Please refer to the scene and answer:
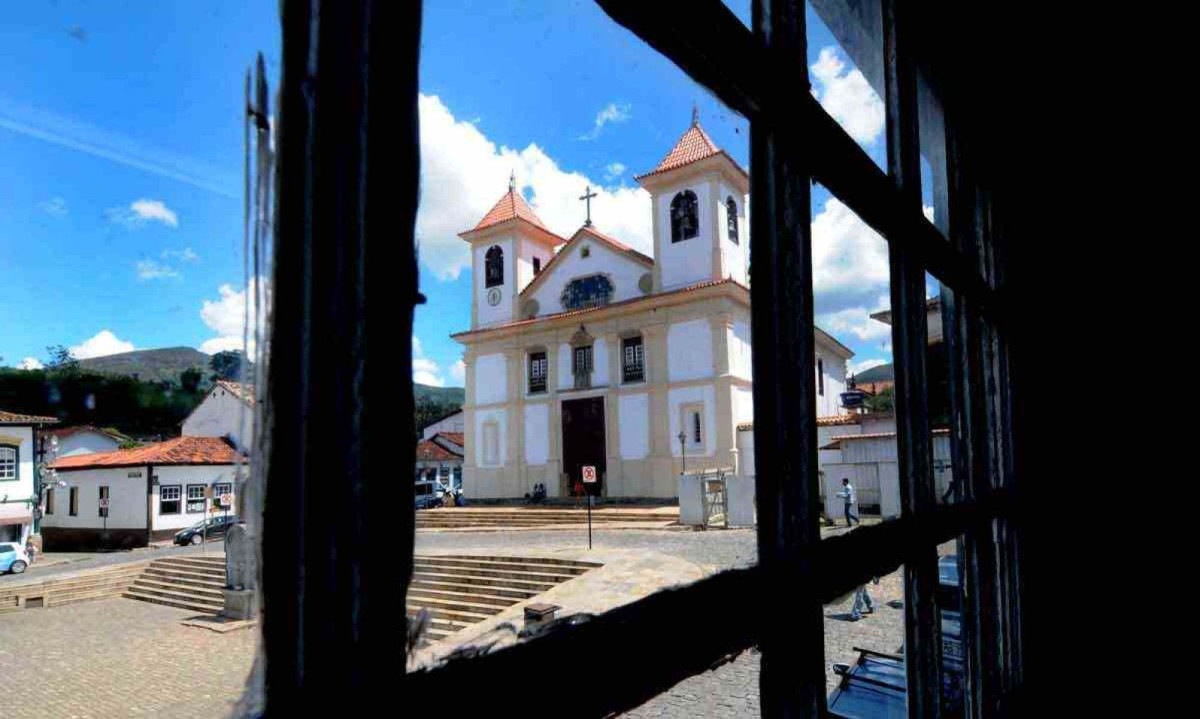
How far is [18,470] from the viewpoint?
2.35ft

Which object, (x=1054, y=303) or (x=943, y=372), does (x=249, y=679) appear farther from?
(x=1054, y=303)

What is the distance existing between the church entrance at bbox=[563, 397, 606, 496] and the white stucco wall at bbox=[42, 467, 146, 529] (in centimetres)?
1417

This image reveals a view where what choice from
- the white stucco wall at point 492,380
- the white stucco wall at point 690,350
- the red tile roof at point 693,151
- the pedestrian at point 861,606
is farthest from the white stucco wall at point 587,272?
the red tile roof at point 693,151

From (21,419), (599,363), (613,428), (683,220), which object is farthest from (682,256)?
(613,428)

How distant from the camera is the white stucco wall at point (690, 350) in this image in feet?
37.2

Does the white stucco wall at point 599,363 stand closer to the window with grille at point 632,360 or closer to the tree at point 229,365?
the window with grille at point 632,360

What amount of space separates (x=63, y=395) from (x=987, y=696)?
1.70m

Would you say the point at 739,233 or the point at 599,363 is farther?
the point at 599,363

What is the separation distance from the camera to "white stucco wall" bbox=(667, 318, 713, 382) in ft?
37.2

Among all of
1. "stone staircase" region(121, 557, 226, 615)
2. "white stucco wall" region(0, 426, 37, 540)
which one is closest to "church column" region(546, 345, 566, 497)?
"stone staircase" region(121, 557, 226, 615)

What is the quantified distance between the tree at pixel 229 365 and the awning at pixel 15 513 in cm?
62

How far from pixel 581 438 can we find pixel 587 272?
5280 millimetres

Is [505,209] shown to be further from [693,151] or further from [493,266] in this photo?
[493,266]

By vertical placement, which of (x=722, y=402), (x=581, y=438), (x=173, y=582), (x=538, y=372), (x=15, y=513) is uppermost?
(x=538, y=372)
